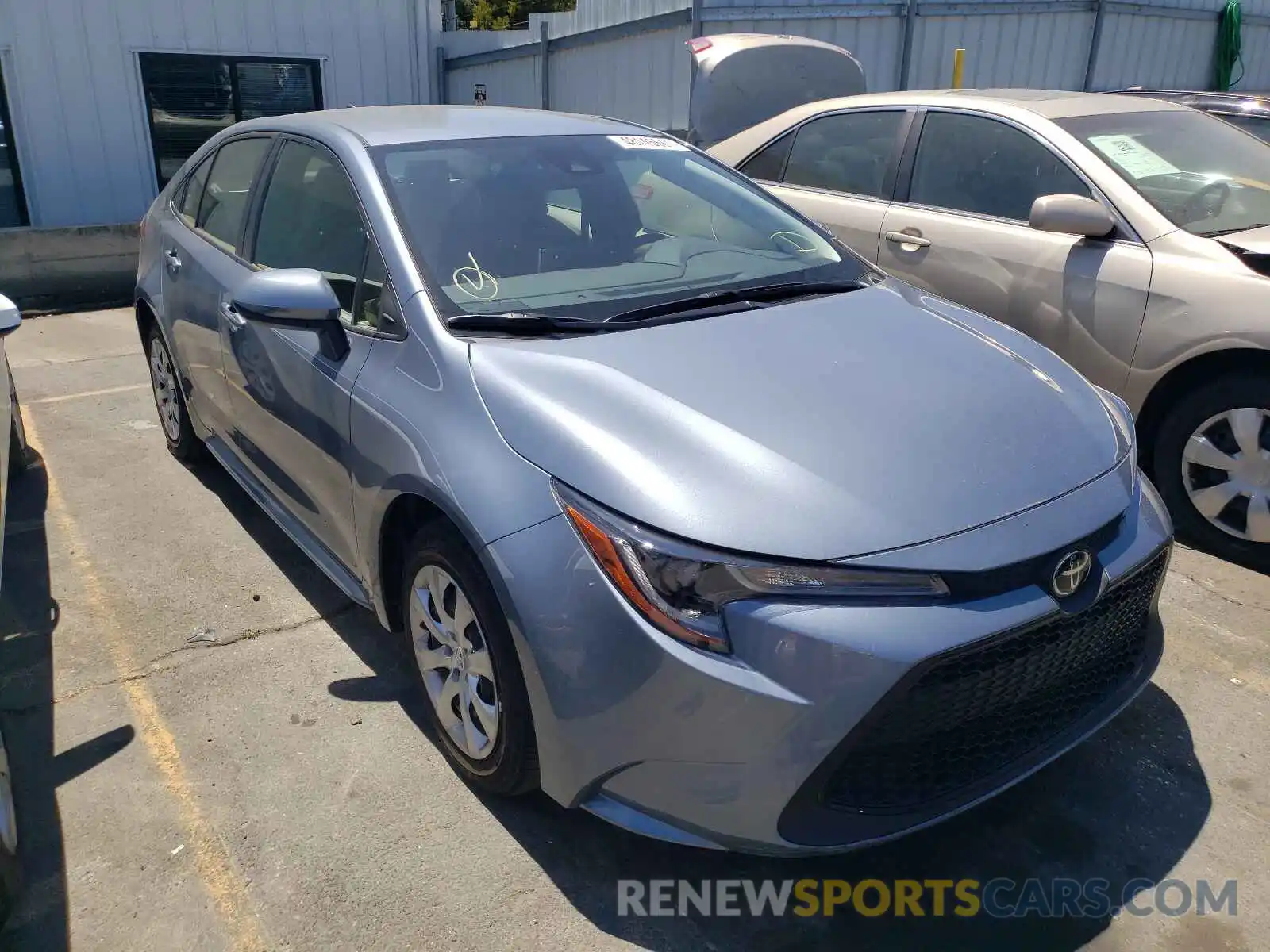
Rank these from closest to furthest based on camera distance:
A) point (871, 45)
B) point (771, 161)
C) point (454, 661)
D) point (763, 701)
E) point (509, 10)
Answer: point (763, 701)
point (454, 661)
point (771, 161)
point (871, 45)
point (509, 10)

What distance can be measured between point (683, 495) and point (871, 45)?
9.73 metres

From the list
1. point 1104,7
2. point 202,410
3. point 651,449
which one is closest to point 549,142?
point 651,449

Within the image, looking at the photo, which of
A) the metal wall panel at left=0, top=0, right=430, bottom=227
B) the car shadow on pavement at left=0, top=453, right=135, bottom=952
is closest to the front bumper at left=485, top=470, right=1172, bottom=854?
the car shadow on pavement at left=0, top=453, right=135, bottom=952

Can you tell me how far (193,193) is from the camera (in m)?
4.52

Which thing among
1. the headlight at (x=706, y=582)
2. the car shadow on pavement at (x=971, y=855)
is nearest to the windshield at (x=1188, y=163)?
the car shadow on pavement at (x=971, y=855)

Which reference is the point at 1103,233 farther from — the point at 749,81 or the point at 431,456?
the point at 749,81

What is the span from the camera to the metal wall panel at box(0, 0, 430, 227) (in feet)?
33.9

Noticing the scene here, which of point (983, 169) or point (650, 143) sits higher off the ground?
point (650, 143)

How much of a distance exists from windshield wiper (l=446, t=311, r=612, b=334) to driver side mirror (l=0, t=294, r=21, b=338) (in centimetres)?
159

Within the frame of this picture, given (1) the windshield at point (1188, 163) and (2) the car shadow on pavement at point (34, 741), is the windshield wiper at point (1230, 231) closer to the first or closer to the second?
(1) the windshield at point (1188, 163)

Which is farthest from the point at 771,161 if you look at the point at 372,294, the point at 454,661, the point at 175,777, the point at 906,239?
the point at 175,777

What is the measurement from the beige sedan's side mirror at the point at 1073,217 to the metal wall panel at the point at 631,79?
19.8 ft

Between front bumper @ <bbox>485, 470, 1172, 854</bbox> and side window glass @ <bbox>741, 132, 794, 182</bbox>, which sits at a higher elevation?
side window glass @ <bbox>741, 132, 794, 182</bbox>

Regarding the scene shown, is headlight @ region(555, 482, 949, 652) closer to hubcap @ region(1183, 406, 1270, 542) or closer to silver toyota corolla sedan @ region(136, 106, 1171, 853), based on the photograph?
silver toyota corolla sedan @ region(136, 106, 1171, 853)
